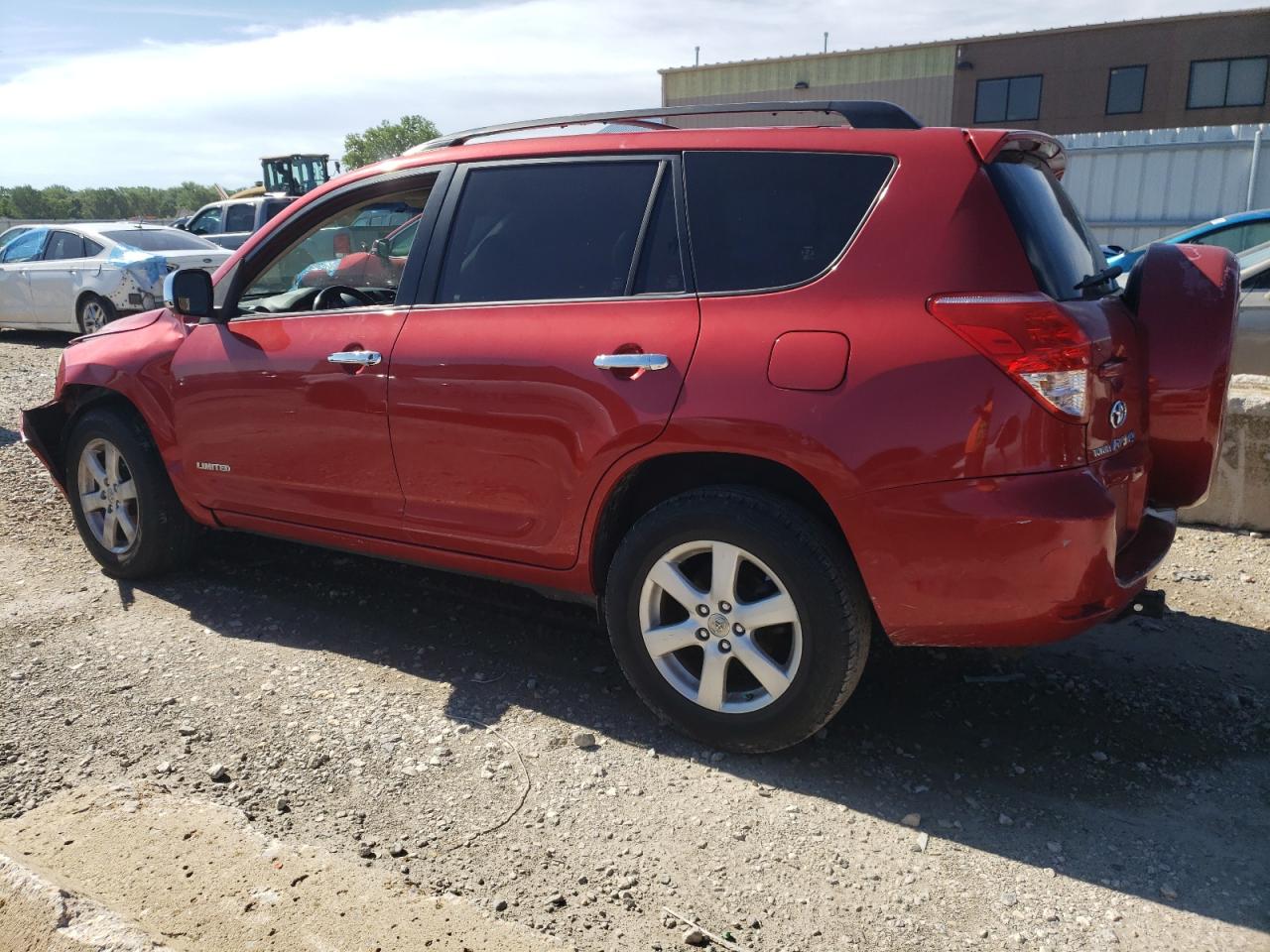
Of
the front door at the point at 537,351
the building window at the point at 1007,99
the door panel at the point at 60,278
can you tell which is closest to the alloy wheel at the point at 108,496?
the front door at the point at 537,351

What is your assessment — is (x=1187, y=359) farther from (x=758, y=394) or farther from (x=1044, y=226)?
(x=758, y=394)

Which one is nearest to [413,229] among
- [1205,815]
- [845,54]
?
[1205,815]

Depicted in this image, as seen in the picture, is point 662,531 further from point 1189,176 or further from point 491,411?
point 1189,176

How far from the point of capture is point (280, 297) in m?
4.38

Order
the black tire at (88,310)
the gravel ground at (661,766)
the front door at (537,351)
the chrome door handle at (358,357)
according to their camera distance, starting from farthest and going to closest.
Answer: the black tire at (88,310)
the chrome door handle at (358,357)
the front door at (537,351)
the gravel ground at (661,766)

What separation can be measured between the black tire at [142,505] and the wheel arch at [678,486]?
2265 mm

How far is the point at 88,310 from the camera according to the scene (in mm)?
12602

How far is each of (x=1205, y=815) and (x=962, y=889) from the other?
855 millimetres

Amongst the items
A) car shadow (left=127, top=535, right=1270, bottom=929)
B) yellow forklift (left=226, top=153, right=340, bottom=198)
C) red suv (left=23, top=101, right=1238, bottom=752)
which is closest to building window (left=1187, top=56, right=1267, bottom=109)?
yellow forklift (left=226, top=153, right=340, bottom=198)

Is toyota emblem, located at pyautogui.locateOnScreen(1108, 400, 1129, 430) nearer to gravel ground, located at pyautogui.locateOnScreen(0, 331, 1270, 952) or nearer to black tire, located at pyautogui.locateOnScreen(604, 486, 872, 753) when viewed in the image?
black tire, located at pyautogui.locateOnScreen(604, 486, 872, 753)

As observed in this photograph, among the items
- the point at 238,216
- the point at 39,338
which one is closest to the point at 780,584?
the point at 39,338

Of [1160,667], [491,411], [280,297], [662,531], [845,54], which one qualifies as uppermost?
[845,54]

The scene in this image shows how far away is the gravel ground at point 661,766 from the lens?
2.60 m

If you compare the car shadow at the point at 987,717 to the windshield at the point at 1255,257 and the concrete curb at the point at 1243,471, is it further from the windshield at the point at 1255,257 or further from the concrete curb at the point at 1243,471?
the windshield at the point at 1255,257
